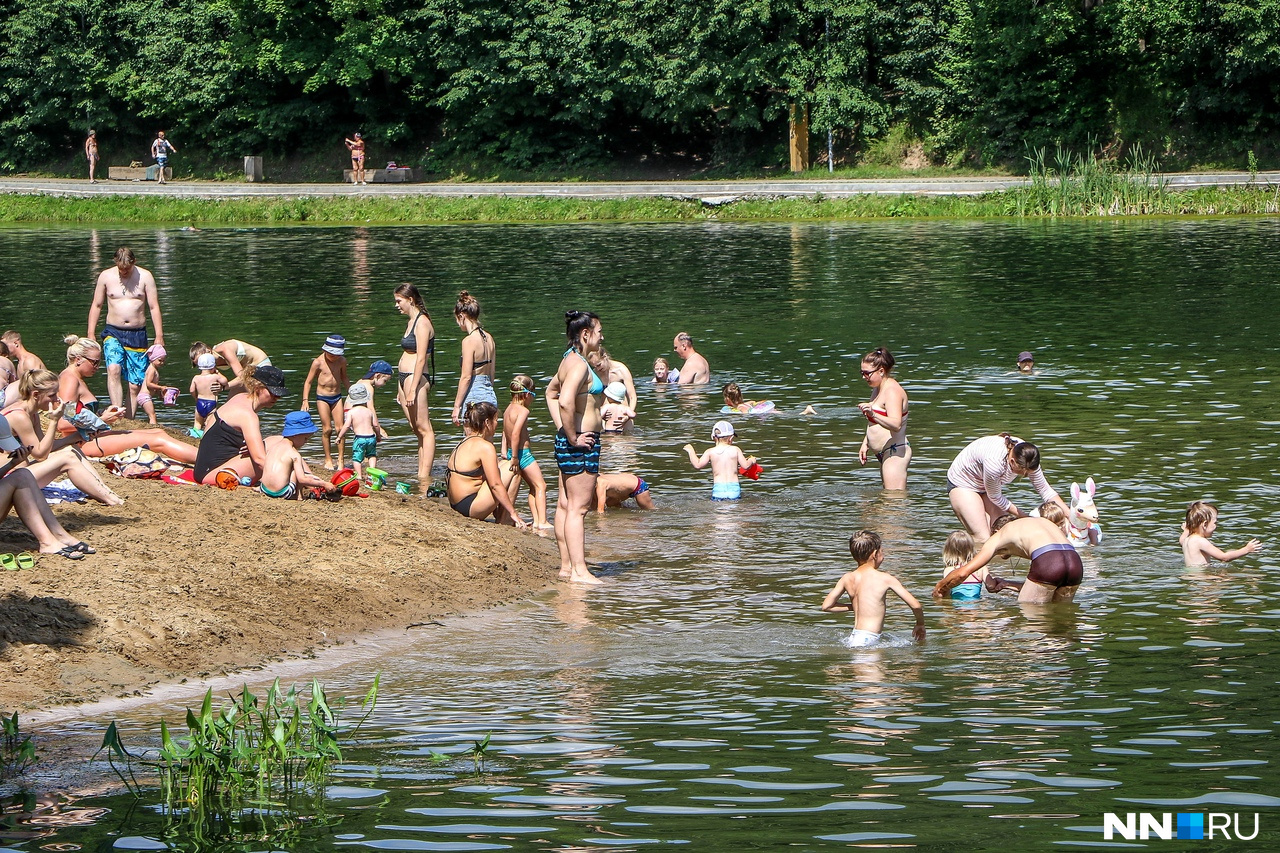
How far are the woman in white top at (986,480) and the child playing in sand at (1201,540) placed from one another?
1.00 m

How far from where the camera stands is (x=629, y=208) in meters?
50.4

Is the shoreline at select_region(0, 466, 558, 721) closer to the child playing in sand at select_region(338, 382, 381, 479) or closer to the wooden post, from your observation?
the child playing in sand at select_region(338, 382, 381, 479)

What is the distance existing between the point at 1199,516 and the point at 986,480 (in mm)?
1659

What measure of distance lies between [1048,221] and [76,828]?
4026 centimetres

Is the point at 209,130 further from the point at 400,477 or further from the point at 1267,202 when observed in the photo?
the point at 400,477

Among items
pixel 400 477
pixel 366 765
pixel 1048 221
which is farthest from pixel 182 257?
pixel 366 765

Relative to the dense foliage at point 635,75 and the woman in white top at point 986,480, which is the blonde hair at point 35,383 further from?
the dense foliage at point 635,75

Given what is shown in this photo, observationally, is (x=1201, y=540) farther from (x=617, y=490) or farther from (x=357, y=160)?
(x=357, y=160)

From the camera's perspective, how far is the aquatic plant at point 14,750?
25.6 ft

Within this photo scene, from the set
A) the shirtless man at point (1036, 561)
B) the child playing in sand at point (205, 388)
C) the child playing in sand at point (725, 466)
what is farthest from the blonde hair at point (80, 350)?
the shirtless man at point (1036, 561)

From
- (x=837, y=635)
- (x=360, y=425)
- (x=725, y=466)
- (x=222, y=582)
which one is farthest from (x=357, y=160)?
(x=837, y=635)

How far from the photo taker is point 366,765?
8.08 metres

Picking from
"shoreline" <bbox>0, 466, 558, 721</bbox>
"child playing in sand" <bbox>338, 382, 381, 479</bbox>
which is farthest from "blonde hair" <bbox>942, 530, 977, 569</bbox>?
"child playing in sand" <bbox>338, 382, 381, 479</bbox>

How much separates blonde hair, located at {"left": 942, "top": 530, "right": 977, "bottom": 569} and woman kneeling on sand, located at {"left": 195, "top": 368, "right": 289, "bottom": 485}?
574 cm
